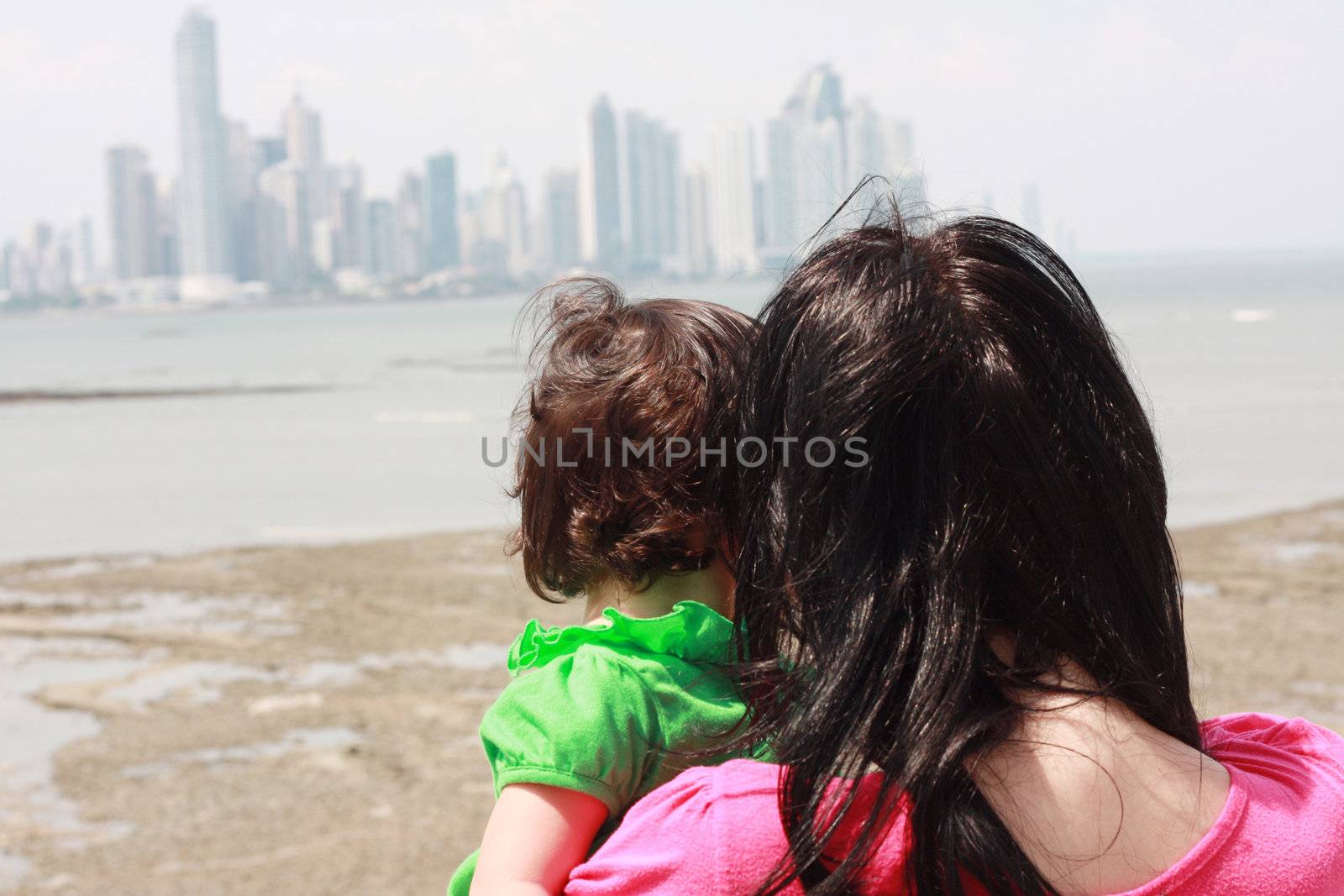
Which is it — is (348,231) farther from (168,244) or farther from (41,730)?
(41,730)

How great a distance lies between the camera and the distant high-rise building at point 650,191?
2392 inches

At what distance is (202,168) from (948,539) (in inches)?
6994

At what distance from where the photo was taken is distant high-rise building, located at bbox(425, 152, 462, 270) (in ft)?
467

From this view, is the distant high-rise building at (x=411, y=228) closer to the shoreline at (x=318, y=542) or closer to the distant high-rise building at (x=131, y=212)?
the distant high-rise building at (x=131, y=212)

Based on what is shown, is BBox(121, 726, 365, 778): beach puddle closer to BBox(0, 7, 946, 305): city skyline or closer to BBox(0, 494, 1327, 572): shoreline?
BBox(0, 494, 1327, 572): shoreline

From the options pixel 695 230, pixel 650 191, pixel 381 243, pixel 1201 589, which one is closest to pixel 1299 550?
pixel 1201 589

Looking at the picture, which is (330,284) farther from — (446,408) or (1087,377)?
(1087,377)

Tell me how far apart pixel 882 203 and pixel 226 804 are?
500 cm

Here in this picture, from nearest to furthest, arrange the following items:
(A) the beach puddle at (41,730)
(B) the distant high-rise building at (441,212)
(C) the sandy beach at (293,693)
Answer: (C) the sandy beach at (293,693), (A) the beach puddle at (41,730), (B) the distant high-rise building at (441,212)

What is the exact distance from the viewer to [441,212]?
14300 centimetres

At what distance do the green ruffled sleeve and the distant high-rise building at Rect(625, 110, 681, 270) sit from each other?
4925 centimetres

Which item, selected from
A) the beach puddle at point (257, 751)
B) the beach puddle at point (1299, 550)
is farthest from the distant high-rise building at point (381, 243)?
the beach puddle at point (257, 751)

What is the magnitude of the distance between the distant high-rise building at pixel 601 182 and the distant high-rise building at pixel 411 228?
50.8 meters

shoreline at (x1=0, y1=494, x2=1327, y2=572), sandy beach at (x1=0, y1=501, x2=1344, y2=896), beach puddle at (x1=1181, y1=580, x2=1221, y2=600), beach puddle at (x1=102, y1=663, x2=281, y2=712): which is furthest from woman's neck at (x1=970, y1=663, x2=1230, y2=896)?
shoreline at (x1=0, y1=494, x2=1327, y2=572)
